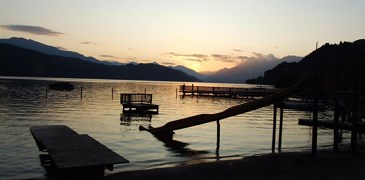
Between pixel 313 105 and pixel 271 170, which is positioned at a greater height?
pixel 313 105

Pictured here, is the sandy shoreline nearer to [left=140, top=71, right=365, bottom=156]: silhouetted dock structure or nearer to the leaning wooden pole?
[left=140, top=71, right=365, bottom=156]: silhouetted dock structure

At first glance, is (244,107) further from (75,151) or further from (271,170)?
(75,151)

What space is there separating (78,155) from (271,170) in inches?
279

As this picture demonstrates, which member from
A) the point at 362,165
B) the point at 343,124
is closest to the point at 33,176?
the point at 362,165

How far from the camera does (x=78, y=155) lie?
536 inches

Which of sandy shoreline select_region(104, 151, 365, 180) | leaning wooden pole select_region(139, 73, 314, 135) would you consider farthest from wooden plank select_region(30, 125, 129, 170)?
leaning wooden pole select_region(139, 73, 314, 135)

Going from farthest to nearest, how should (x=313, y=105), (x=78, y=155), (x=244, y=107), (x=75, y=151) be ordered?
(x=244, y=107) → (x=313, y=105) → (x=75, y=151) → (x=78, y=155)

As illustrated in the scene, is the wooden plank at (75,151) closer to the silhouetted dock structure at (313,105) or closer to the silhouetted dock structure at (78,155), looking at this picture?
the silhouetted dock structure at (78,155)

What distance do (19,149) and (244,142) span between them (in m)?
13.7

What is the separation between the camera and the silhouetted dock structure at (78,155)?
1250 centimetres

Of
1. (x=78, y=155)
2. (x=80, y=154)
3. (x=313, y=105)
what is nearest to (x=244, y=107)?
(x=313, y=105)

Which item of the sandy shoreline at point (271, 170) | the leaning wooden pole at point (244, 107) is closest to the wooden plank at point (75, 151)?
the sandy shoreline at point (271, 170)

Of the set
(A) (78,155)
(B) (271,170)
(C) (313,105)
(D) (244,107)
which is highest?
(C) (313,105)

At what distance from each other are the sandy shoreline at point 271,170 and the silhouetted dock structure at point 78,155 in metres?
0.76
